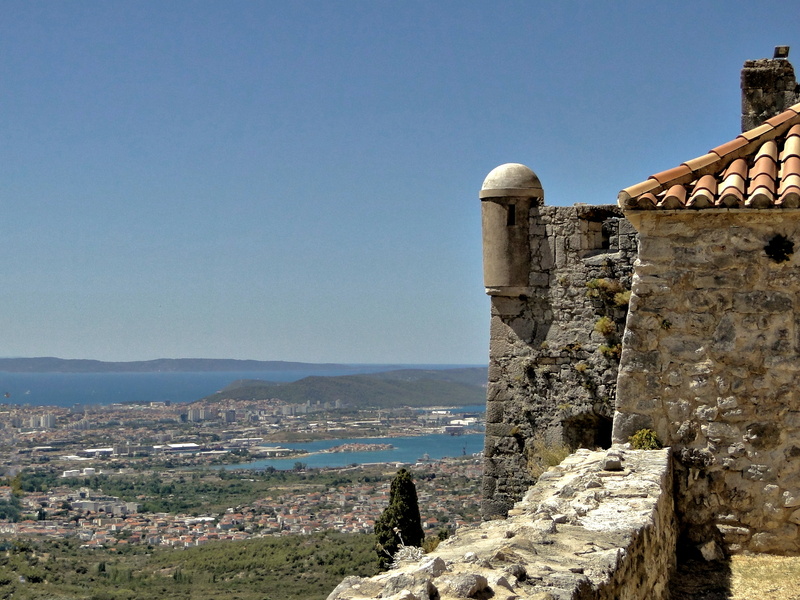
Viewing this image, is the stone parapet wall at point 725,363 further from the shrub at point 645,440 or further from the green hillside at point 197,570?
the green hillside at point 197,570

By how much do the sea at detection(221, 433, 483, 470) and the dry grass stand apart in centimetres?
7464

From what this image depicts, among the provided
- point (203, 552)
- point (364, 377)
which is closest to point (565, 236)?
point (203, 552)

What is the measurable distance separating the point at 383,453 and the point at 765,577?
91.6 m

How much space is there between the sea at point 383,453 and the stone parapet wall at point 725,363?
74476 millimetres

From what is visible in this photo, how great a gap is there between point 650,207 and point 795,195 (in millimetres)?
904

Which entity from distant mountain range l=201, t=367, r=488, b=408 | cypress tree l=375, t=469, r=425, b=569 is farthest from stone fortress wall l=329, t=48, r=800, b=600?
distant mountain range l=201, t=367, r=488, b=408

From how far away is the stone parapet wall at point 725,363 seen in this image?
636 centimetres

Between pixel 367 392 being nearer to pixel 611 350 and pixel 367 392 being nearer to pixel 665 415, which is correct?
pixel 611 350

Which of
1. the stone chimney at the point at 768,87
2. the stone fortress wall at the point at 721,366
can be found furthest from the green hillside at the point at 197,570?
the stone fortress wall at the point at 721,366

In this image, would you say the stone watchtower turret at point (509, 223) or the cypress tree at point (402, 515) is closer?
the stone watchtower turret at point (509, 223)

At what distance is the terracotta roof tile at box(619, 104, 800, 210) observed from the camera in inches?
251

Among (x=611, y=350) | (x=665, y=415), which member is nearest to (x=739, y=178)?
(x=665, y=415)

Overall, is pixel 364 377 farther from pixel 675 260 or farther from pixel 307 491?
pixel 675 260

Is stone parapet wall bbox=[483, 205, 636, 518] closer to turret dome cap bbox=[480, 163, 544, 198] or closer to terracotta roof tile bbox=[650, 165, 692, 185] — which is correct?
turret dome cap bbox=[480, 163, 544, 198]
